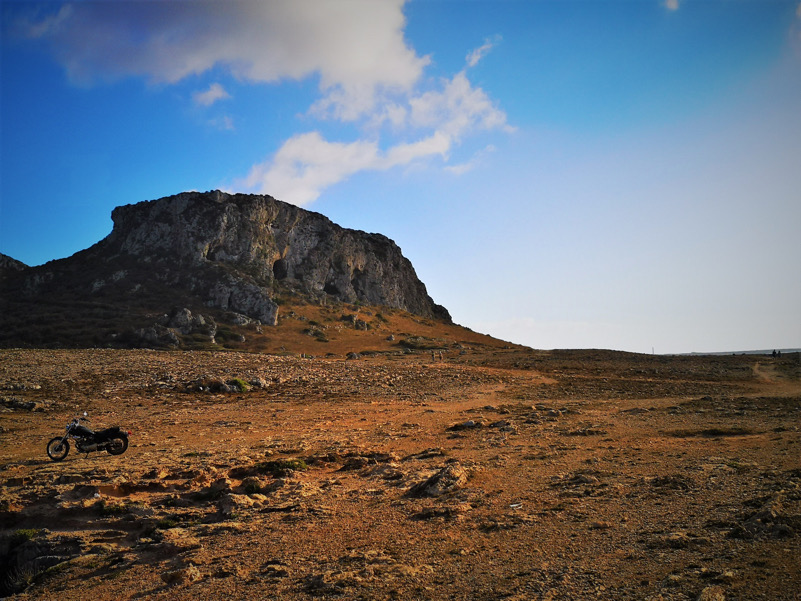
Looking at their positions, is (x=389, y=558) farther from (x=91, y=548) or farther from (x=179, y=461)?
(x=179, y=461)

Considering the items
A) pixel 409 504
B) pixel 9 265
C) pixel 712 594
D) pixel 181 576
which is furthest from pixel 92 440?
pixel 9 265

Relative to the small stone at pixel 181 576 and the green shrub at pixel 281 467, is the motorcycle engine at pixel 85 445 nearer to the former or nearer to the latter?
the green shrub at pixel 281 467

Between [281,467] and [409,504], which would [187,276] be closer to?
[281,467]

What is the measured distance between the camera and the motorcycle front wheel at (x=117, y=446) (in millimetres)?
14484

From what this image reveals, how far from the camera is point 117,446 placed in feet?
47.7

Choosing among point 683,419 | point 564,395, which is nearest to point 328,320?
point 564,395

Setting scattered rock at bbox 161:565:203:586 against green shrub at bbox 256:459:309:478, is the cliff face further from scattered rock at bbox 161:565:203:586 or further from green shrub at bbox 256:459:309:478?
scattered rock at bbox 161:565:203:586

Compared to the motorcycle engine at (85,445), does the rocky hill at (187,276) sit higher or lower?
higher

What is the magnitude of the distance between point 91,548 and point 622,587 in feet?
28.7

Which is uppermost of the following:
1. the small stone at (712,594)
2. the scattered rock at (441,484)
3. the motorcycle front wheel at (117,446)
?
the small stone at (712,594)

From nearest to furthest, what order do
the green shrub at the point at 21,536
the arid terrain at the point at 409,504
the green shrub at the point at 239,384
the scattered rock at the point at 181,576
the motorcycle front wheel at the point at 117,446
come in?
the arid terrain at the point at 409,504
the scattered rock at the point at 181,576
the green shrub at the point at 21,536
the motorcycle front wheel at the point at 117,446
the green shrub at the point at 239,384

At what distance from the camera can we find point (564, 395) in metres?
26.3

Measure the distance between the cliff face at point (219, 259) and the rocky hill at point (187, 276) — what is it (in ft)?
0.61

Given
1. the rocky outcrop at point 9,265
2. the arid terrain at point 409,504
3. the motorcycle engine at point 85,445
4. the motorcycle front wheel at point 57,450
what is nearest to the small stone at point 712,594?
the arid terrain at point 409,504
